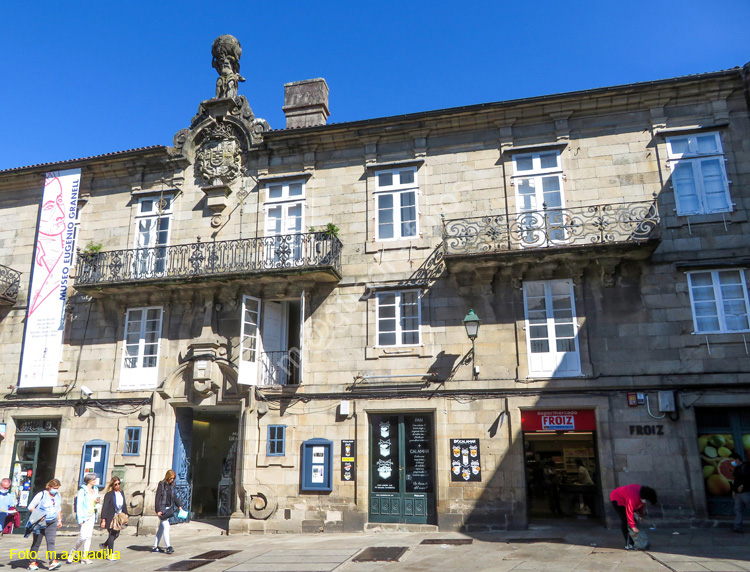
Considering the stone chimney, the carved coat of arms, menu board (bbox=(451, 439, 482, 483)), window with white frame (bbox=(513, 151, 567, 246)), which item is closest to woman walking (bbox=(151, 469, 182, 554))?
menu board (bbox=(451, 439, 482, 483))

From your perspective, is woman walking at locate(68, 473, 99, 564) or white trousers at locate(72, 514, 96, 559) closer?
woman walking at locate(68, 473, 99, 564)

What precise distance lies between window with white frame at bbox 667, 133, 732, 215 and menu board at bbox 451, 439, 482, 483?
6901 millimetres

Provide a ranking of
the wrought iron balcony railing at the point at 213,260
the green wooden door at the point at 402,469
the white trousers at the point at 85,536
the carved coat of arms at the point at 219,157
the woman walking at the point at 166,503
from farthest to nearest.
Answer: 1. the carved coat of arms at the point at 219,157
2. the wrought iron balcony railing at the point at 213,260
3. the green wooden door at the point at 402,469
4. the woman walking at the point at 166,503
5. the white trousers at the point at 85,536

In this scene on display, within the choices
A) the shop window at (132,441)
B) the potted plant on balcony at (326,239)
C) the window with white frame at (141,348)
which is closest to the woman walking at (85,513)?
the shop window at (132,441)

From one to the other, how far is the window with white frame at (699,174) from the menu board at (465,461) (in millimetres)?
6901

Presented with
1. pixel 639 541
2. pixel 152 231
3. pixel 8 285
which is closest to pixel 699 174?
pixel 639 541

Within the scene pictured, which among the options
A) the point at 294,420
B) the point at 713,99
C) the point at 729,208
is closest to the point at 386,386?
the point at 294,420

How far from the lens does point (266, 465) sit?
1401cm

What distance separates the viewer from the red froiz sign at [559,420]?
12758mm

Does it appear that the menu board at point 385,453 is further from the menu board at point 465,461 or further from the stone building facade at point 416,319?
the menu board at point 465,461

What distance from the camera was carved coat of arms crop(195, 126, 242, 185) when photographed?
16219 millimetres

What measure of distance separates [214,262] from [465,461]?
305 inches

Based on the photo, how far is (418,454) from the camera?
1349cm

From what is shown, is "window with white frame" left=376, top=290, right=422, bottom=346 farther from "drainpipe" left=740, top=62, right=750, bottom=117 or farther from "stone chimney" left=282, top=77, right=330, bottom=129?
"drainpipe" left=740, top=62, right=750, bottom=117
